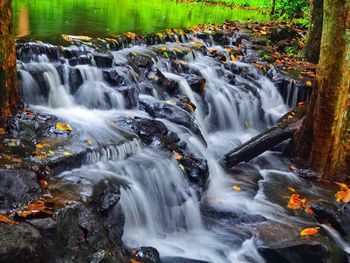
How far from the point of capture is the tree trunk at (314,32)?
12.0 m

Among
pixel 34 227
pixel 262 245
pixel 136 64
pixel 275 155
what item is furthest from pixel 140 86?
pixel 34 227

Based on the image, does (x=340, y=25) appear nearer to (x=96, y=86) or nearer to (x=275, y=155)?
(x=275, y=155)

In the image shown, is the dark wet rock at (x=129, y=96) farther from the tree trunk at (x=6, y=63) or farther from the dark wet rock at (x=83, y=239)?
the dark wet rock at (x=83, y=239)

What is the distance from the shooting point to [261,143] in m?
7.89

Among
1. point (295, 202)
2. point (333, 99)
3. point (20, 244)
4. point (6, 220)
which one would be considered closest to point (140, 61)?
point (333, 99)

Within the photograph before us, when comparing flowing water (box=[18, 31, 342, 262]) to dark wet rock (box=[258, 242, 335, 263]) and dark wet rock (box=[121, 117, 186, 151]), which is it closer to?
dark wet rock (box=[121, 117, 186, 151])

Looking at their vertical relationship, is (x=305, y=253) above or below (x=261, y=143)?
below

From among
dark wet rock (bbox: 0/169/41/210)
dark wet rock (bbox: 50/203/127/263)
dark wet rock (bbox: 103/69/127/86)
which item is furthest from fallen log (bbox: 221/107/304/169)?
dark wet rock (bbox: 0/169/41/210)

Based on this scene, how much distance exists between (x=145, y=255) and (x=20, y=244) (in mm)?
1582

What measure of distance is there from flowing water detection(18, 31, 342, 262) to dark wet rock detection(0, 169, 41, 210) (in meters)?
0.55

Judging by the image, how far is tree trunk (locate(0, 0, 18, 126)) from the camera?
5.56 metres

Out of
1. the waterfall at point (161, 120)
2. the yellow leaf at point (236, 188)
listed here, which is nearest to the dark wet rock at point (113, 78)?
the waterfall at point (161, 120)

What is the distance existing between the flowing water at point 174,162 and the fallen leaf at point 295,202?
13 centimetres

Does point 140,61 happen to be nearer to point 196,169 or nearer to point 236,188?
Answer: point 196,169
